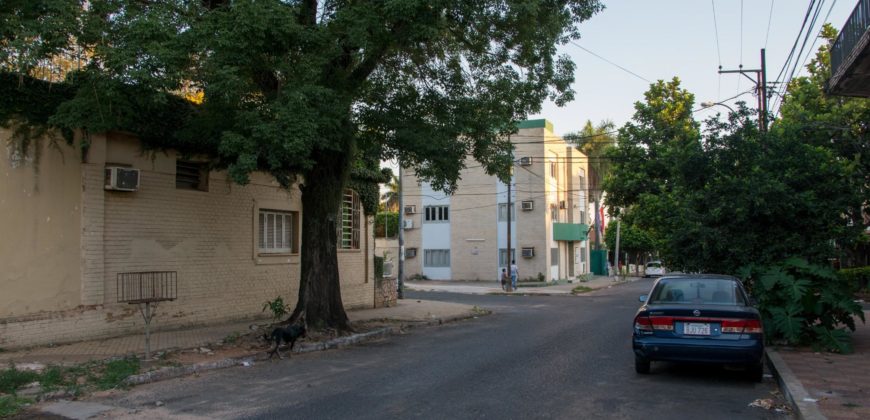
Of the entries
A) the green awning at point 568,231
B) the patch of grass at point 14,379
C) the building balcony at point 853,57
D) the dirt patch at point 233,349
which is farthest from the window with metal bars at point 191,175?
the green awning at point 568,231

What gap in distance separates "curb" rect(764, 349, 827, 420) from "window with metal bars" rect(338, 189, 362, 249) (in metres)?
13.5

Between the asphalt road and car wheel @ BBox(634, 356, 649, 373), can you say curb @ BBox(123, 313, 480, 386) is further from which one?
car wheel @ BBox(634, 356, 649, 373)

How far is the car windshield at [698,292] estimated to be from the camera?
936 cm

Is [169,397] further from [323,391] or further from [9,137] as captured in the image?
[9,137]

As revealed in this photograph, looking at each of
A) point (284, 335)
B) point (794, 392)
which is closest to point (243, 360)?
point (284, 335)

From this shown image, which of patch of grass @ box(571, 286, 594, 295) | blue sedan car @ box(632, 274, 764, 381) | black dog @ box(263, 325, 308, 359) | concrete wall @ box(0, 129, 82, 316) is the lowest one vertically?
patch of grass @ box(571, 286, 594, 295)

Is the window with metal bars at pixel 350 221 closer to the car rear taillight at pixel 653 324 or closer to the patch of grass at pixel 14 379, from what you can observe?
the patch of grass at pixel 14 379

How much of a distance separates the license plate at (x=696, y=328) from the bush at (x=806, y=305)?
11.4ft

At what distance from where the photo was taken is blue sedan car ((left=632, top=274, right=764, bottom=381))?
28.2ft

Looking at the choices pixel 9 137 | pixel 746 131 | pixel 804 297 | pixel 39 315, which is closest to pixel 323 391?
pixel 39 315

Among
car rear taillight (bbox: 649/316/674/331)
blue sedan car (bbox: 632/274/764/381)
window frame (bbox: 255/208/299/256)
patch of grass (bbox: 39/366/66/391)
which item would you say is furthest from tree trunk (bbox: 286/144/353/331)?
car rear taillight (bbox: 649/316/674/331)

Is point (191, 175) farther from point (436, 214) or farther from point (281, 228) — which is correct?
point (436, 214)

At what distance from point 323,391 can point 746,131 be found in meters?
10.0

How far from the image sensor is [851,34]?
36.9 feet
